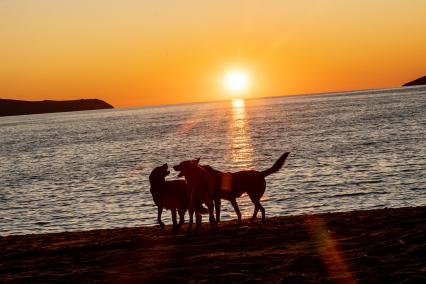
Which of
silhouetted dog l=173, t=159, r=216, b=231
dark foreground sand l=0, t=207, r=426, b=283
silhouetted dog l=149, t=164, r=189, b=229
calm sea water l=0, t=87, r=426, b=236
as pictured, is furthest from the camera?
calm sea water l=0, t=87, r=426, b=236

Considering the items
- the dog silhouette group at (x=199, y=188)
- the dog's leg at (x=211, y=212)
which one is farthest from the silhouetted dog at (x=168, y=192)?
the dog's leg at (x=211, y=212)

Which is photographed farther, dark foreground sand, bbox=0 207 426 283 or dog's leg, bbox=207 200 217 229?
dog's leg, bbox=207 200 217 229

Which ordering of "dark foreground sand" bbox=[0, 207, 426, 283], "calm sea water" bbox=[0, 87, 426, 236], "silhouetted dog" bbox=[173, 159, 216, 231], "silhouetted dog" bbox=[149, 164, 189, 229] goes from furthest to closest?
1. "calm sea water" bbox=[0, 87, 426, 236]
2. "silhouetted dog" bbox=[149, 164, 189, 229]
3. "silhouetted dog" bbox=[173, 159, 216, 231]
4. "dark foreground sand" bbox=[0, 207, 426, 283]

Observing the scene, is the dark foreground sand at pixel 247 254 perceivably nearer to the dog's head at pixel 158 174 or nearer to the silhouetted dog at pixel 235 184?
the silhouetted dog at pixel 235 184

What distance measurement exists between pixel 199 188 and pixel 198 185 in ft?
0.32

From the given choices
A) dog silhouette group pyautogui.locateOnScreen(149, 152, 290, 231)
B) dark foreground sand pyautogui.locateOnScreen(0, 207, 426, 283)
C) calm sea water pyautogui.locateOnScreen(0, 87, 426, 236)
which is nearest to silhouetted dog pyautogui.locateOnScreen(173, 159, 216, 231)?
dog silhouette group pyautogui.locateOnScreen(149, 152, 290, 231)

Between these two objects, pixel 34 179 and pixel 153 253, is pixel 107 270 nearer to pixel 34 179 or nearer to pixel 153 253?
pixel 153 253

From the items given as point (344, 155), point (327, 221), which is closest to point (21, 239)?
point (327, 221)

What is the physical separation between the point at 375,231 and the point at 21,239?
332 inches

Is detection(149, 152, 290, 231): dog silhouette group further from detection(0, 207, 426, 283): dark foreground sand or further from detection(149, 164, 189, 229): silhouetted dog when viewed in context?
detection(0, 207, 426, 283): dark foreground sand

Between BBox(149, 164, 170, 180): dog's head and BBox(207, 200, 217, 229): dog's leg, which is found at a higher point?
BBox(149, 164, 170, 180): dog's head

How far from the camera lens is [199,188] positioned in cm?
1300

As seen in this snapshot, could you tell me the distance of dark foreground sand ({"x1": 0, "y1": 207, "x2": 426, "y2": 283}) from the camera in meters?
7.81

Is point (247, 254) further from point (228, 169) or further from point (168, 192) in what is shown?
point (228, 169)
